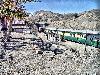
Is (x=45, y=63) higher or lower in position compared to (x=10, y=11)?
lower

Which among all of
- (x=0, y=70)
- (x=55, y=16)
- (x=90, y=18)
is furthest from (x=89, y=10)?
(x=0, y=70)

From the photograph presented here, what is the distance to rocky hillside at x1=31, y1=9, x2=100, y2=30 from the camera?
2.54 metres

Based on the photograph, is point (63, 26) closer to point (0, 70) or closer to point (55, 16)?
point (55, 16)

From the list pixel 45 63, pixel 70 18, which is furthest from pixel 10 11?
pixel 45 63

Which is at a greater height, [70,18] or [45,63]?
[70,18]

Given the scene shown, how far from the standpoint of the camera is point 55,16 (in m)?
2.55

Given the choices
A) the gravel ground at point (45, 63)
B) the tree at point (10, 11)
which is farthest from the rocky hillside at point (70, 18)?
the gravel ground at point (45, 63)

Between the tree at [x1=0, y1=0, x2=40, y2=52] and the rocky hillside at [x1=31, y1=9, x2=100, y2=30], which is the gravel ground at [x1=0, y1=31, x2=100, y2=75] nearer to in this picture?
the rocky hillside at [x1=31, y1=9, x2=100, y2=30]

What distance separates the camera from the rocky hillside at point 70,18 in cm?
254

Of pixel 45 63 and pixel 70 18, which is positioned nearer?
pixel 70 18

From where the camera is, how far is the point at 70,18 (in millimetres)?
2584

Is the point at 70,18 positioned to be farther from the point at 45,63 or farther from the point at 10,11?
the point at 45,63

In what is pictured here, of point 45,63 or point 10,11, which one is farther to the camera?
point 45,63

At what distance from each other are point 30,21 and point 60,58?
0.85 metres
